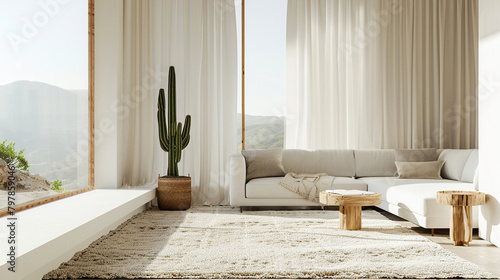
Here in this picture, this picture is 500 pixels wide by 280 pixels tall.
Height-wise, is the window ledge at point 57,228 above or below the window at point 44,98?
below

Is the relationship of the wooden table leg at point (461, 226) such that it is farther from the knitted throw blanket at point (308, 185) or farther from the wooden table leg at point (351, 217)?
the knitted throw blanket at point (308, 185)

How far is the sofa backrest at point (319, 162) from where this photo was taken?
5605 millimetres

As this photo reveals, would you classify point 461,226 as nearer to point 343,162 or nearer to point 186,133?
point 343,162

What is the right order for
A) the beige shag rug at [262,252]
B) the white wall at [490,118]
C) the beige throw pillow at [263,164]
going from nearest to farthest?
the beige shag rug at [262,252] → the white wall at [490,118] → the beige throw pillow at [263,164]

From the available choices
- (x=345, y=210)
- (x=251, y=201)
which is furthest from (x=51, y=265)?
(x=251, y=201)

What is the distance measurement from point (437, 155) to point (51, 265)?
14.4 ft

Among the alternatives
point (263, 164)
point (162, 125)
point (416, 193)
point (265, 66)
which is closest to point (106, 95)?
point (162, 125)

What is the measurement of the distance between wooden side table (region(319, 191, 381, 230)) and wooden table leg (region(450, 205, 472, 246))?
67 cm

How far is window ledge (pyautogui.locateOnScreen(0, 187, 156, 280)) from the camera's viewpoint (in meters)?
2.19

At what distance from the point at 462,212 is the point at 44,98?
3383 mm

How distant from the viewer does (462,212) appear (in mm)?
3398

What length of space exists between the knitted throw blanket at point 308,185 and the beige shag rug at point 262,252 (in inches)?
23.8

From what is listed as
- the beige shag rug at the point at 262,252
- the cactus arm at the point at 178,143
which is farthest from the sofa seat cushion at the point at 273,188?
the cactus arm at the point at 178,143

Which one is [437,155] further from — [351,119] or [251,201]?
[251,201]
